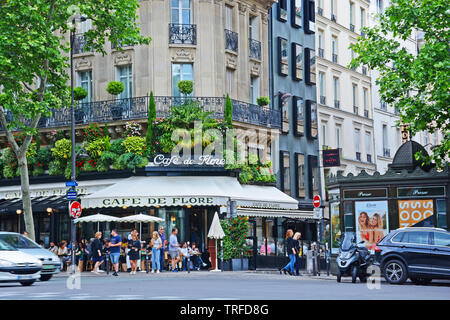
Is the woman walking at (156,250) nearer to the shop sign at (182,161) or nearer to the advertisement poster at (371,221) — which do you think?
the shop sign at (182,161)

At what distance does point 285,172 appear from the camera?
47.3 m

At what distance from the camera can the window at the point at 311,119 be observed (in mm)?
49531

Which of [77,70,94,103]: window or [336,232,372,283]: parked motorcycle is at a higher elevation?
[77,70,94,103]: window

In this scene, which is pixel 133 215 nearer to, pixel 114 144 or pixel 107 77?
pixel 114 144

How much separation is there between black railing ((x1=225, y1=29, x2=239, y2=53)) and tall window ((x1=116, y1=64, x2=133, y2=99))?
15.2 ft

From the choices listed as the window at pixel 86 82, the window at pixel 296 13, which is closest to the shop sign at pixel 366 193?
the window at pixel 86 82

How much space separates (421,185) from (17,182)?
857 inches

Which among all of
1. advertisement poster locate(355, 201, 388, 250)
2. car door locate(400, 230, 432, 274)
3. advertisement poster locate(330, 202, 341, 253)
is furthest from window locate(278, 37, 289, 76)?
car door locate(400, 230, 432, 274)

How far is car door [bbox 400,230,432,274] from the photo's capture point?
75.6 ft

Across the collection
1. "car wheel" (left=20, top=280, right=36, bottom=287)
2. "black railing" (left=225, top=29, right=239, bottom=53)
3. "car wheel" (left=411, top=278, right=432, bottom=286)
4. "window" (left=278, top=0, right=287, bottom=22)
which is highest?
"window" (left=278, top=0, right=287, bottom=22)

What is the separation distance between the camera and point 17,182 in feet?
136

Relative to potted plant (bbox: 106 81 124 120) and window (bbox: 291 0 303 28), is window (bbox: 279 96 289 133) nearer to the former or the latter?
window (bbox: 291 0 303 28)

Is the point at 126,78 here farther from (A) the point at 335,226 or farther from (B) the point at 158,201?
(A) the point at 335,226

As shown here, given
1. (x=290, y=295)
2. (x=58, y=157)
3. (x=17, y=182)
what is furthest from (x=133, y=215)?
(x=290, y=295)
